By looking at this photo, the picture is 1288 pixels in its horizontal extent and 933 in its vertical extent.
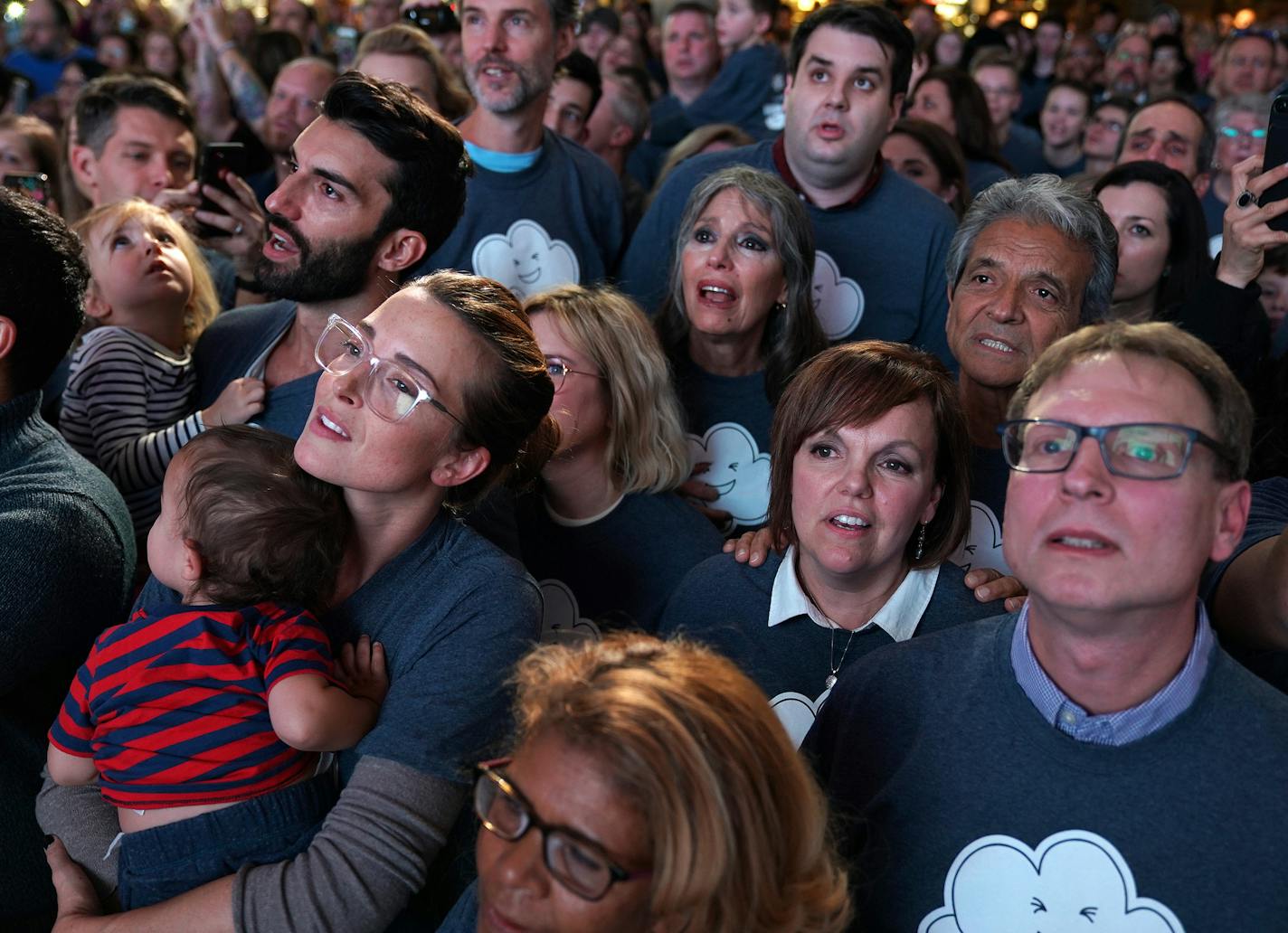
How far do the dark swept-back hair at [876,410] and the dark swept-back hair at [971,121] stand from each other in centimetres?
308

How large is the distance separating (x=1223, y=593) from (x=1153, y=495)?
66cm

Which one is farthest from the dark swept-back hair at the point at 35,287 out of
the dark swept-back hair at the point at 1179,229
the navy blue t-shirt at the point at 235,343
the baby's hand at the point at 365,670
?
the dark swept-back hair at the point at 1179,229

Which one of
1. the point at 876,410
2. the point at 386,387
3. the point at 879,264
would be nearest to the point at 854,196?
the point at 879,264

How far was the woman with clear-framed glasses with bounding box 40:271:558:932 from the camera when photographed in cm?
170

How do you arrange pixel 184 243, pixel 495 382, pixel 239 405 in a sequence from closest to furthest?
pixel 495 382, pixel 239 405, pixel 184 243

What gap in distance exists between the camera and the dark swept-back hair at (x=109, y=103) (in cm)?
370

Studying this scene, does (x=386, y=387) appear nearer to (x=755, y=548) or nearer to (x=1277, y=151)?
(x=755, y=548)

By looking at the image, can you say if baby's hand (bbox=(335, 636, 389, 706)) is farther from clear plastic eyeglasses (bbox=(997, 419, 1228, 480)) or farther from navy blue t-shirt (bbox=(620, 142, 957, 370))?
navy blue t-shirt (bbox=(620, 142, 957, 370))

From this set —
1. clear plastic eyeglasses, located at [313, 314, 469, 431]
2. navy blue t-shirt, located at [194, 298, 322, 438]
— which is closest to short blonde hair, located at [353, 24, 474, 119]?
navy blue t-shirt, located at [194, 298, 322, 438]

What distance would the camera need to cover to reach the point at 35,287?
2.11 metres

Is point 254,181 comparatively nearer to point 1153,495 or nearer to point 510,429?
point 510,429

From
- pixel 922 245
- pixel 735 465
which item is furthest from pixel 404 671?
pixel 922 245

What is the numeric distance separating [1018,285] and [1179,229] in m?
1.17

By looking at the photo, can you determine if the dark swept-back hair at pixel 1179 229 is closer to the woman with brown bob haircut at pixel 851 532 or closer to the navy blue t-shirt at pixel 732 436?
the navy blue t-shirt at pixel 732 436
